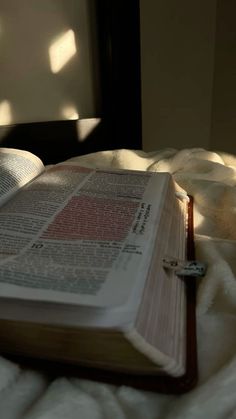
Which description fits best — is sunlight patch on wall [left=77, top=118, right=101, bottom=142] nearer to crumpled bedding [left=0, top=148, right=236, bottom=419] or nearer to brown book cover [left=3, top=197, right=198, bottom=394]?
crumpled bedding [left=0, top=148, right=236, bottom=419]

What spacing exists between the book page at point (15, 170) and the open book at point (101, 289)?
5cm

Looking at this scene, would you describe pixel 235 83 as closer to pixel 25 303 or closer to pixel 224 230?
Answer: pixel 224 230

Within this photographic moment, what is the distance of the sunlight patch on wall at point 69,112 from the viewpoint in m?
1.08

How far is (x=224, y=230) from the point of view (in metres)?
0.59

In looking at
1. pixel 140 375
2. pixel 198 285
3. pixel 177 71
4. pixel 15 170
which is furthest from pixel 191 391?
pixel 177 71

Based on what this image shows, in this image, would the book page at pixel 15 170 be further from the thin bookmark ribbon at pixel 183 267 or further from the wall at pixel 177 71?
the wall at pixel 177 71

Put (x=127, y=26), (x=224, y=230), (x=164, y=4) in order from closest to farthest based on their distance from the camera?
(x=224, y=230)
(x=127, y=26)
(x=164, y=4)

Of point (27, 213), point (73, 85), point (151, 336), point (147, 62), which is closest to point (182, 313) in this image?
point (151, 336)

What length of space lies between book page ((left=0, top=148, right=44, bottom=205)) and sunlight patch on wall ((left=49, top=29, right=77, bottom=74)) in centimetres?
42

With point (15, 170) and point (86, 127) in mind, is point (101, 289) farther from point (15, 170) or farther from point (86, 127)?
point (86, 127)

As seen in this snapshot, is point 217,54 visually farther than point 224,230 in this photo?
Yes

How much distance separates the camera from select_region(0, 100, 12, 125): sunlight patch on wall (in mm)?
1021

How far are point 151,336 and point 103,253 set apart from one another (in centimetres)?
10

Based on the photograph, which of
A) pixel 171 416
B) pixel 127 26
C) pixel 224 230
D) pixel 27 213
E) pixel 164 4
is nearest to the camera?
pixel 171 416
